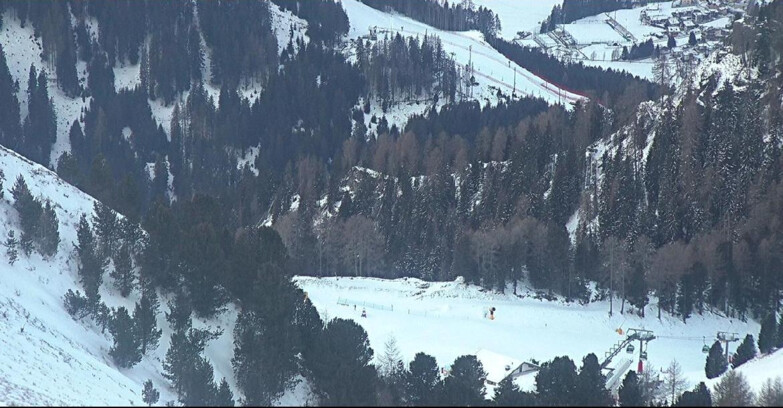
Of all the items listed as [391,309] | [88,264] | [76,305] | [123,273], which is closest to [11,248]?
[88,264]

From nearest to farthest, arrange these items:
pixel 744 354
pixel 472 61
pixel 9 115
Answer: pixel 744 354
pixel 9 115
pixel 472 61

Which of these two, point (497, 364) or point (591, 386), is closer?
point (591, 386)

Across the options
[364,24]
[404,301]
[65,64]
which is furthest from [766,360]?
[364,24]

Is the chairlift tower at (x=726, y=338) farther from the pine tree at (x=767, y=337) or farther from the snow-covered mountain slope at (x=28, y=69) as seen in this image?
the snow-covered mountain slope at (x=28, y=69)

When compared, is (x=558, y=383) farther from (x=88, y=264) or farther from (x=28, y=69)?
(x=28, y=69)

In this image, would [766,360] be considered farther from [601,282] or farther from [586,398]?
[601,282]
